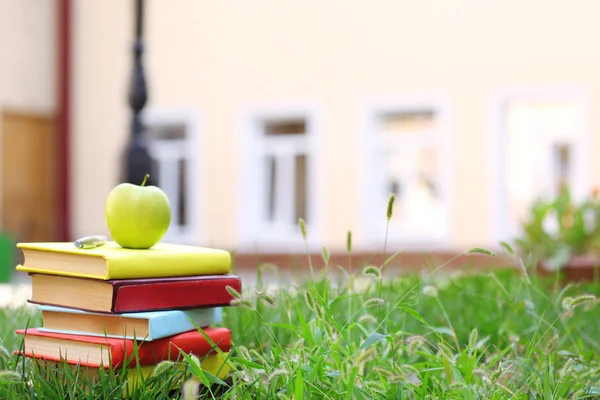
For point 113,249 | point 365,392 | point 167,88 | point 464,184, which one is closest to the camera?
point 365,392

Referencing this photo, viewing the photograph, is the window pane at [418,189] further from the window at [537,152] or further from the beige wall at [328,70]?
the window at [537,152]

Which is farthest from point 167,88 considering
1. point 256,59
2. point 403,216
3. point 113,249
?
point 113,249

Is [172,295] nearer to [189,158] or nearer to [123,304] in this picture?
[123,304]

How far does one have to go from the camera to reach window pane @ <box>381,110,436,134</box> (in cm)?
1149

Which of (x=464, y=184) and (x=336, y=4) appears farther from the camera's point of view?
(x=336, y=4)

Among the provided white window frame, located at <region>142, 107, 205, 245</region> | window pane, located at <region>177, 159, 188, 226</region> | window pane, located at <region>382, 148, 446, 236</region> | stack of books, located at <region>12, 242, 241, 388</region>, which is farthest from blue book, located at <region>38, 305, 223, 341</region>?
window pane, located at <region>177, 159, 188, 226</region>

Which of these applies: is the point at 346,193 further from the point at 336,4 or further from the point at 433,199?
the point at 336,4

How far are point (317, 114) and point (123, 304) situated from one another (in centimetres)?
1046

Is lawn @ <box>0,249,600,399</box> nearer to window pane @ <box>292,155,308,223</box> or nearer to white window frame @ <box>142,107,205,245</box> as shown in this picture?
window pane @ <box>292,155,308,223</box>

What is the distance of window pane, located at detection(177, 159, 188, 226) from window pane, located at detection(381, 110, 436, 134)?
3.04 metres

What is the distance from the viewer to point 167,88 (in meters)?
13.0

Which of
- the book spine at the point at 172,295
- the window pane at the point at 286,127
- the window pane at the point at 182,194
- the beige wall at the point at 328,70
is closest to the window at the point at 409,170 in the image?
the beige wall at the point at 328,70

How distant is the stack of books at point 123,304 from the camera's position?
65.4 inches

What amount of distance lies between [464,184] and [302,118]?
250cm
